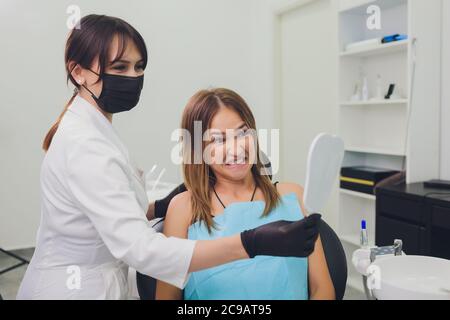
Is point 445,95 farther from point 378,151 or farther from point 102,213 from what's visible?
point 102,213

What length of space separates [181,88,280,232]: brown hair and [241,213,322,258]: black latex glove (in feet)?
1.13

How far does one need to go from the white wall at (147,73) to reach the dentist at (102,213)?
8.73 ft

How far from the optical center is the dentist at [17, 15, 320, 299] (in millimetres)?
870

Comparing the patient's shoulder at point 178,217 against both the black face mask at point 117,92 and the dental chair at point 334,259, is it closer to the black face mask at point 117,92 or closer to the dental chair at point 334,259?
the dental chair at point 334,259

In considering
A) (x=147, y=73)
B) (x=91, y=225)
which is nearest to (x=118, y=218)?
(x=91, y=225)

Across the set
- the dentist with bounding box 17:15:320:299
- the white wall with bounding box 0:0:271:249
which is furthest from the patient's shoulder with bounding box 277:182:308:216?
the white wall with bounding box 0:0:271:249

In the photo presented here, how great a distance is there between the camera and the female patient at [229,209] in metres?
1.15

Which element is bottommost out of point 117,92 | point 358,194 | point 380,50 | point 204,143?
point 358,194

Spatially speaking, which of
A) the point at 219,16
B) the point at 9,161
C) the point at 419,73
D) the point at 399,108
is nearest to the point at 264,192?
the point at 419,73

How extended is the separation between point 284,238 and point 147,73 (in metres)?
3.30

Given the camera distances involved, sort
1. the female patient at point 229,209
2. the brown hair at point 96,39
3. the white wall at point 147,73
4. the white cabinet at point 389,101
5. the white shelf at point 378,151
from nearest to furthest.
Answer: the brown hair at point 96,39
the female patient at point 229,209
the white cabinet at point 389,101
the white shelf at point 378,151
the white wall at point 147,73

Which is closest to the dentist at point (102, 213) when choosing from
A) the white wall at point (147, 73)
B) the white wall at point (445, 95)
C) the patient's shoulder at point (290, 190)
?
the patient's shoulder at point (290, 190)

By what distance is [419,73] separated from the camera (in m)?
2.43

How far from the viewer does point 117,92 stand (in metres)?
1.09
